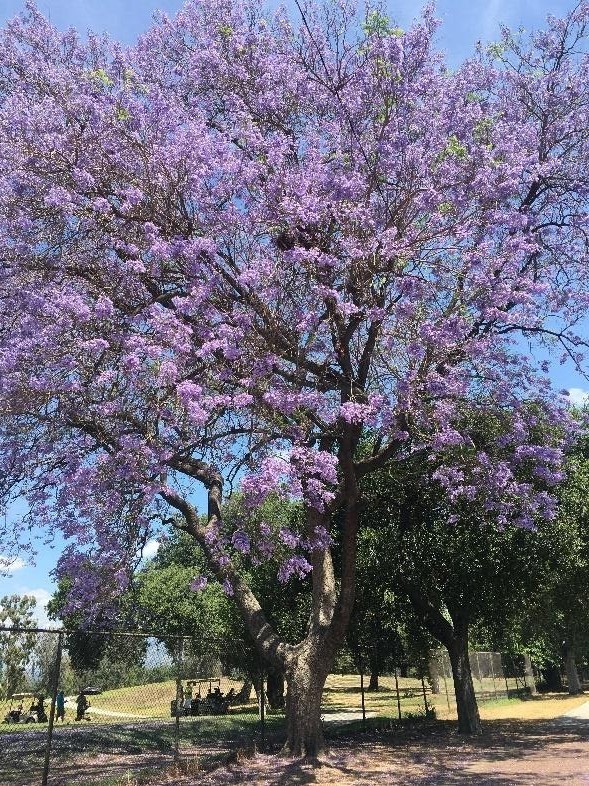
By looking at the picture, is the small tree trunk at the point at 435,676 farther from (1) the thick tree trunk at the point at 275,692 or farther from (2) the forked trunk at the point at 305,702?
(2) the forked trunk at the point at 305,702

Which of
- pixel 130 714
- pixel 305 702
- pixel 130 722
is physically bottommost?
pixel 130 722

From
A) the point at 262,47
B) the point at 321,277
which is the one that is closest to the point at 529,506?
the point at 321,277

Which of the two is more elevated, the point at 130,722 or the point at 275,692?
the point at 275,692

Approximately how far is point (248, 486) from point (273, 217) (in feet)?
13.8

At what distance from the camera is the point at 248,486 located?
8828 mm

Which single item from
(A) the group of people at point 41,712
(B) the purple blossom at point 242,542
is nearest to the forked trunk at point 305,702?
(B) the purple blossom at point 242,542

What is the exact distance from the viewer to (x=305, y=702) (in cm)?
1143

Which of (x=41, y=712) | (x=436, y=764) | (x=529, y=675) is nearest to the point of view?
(x=436, y=764)

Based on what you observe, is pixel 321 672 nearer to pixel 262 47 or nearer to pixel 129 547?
pixel 129 547

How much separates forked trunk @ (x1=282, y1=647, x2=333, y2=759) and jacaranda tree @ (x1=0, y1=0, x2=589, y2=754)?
0.04 metres

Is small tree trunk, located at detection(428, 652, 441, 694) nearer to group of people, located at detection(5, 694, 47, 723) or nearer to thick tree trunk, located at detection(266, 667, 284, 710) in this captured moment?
thick tree trunk, located at detection(266, 667, 284, 710)

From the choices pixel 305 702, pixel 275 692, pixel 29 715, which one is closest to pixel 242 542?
pixel 305 702

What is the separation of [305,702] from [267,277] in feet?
23.4

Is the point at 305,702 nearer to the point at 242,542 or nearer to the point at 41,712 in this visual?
the point at 242,542
